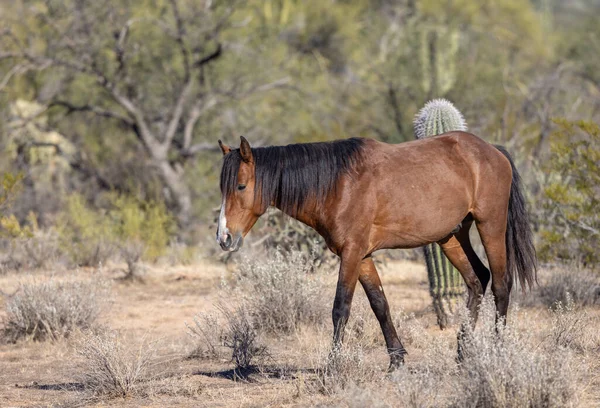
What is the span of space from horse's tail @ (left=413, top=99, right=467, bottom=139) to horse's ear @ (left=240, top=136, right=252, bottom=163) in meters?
2.72

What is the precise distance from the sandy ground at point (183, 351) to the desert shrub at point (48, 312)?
18 cm

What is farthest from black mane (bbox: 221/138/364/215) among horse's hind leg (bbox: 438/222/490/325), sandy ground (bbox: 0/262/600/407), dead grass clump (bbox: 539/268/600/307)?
dead grass clump (bbox: 539/268/600/307)

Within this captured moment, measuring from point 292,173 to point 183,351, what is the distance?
8.70 ft

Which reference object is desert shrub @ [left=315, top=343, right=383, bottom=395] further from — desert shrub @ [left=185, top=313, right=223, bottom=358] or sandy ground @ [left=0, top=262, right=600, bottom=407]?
desert shrub @ [left=185, top=313, right=223, bottom=358]

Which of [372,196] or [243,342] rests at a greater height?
[372,196]

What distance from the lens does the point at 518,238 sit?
734 cm

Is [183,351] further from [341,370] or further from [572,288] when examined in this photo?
[572,288]

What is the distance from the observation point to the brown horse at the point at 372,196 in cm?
626

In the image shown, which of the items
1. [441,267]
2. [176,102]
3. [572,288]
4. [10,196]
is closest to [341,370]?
[441,267]

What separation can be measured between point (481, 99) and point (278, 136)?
16.2ft

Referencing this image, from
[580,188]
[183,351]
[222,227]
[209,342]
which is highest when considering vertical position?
[580,188]

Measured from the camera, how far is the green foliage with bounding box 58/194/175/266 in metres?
13.7

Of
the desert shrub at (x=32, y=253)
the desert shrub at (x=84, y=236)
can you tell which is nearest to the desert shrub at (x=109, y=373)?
the desert shrub at (x=32, y=253)

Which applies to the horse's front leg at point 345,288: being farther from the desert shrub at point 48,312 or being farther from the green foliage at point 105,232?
the green foliage at point 105,232
